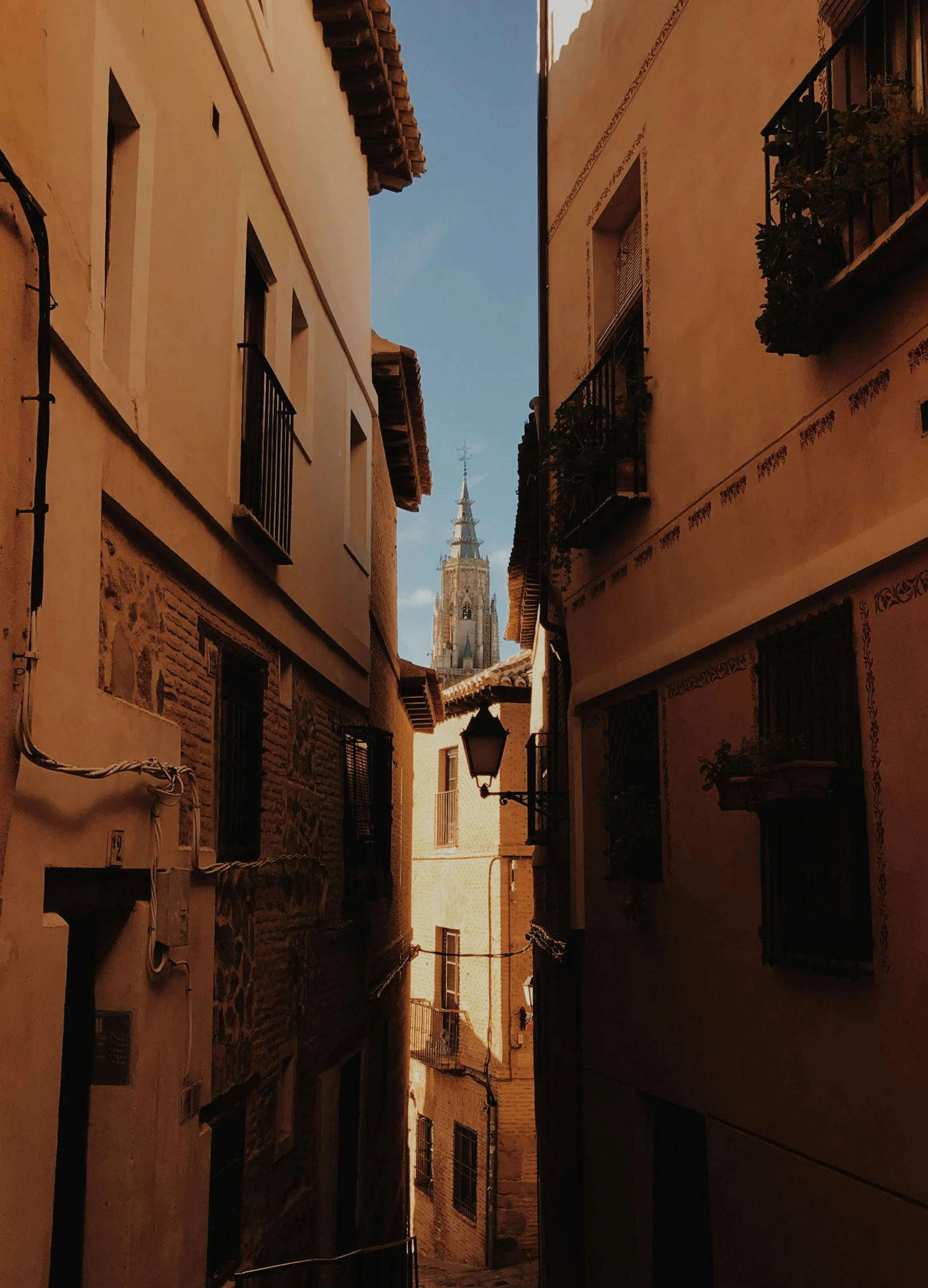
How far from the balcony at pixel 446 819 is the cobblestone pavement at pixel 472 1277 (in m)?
7.49

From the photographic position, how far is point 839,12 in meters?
5.66

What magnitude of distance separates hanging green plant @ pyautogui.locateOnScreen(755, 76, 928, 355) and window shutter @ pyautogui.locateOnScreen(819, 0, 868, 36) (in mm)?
372

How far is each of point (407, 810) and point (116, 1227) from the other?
594 inches

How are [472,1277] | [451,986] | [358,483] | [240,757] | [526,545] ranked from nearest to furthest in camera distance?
[240,757] → [358,483] → [526,545] → [472,1277] → [451,986]

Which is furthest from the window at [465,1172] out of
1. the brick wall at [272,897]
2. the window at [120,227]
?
the window at [120,227]

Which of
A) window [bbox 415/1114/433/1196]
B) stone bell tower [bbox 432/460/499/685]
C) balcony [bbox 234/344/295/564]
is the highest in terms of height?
stone bell tower [bbox 432/460/499/685]

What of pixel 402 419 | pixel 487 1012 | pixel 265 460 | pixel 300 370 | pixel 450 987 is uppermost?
pixel 402 419

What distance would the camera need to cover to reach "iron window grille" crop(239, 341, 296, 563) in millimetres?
7484

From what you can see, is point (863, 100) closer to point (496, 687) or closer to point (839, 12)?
point (839, 12)

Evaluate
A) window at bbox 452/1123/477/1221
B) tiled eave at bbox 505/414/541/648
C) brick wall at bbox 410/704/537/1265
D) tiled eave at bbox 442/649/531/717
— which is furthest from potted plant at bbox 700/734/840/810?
window at bbox 452/1123/477/1221

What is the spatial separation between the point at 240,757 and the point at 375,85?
725 centimetres

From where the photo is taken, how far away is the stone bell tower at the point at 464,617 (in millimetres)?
102125

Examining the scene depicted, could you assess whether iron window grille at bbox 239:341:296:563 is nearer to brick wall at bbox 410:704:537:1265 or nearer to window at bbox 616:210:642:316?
window at bbox 616:210:642:316

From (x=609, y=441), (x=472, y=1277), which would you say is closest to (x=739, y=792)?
(x=609, y=441)
